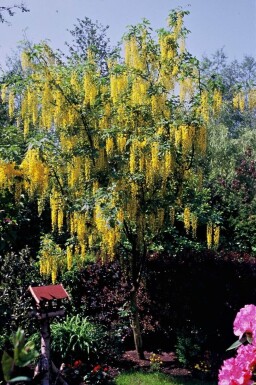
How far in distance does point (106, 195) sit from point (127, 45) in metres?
2.31

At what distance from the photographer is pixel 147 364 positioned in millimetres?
6652

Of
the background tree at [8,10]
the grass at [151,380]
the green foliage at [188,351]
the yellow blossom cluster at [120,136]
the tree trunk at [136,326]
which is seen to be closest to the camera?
the grass at [151,380]

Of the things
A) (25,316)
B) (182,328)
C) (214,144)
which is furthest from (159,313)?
(214,144)

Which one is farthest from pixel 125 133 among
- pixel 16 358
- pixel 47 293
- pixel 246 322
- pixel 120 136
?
pixel 16 358

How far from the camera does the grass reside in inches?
233

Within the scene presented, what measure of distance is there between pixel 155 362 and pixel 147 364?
114 mm

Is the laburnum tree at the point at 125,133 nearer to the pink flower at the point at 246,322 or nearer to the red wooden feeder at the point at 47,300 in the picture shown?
the red wooden feeder at the point at 47,300

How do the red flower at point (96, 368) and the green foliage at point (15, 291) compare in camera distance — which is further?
the green foliage at point (15, 291)

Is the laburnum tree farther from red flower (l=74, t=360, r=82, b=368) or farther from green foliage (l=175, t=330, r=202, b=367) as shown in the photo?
red flower (l=74, t=360, r=82, b=368)

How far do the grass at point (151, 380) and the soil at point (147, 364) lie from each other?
0.59 ft

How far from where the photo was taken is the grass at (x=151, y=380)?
593 cm

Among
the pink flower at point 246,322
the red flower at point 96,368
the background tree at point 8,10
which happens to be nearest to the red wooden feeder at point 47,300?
the red flower at point 96,368

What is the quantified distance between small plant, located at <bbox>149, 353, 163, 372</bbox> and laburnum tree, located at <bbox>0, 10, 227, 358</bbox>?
0.21 metres

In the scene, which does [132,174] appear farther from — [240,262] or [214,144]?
[214,144]
